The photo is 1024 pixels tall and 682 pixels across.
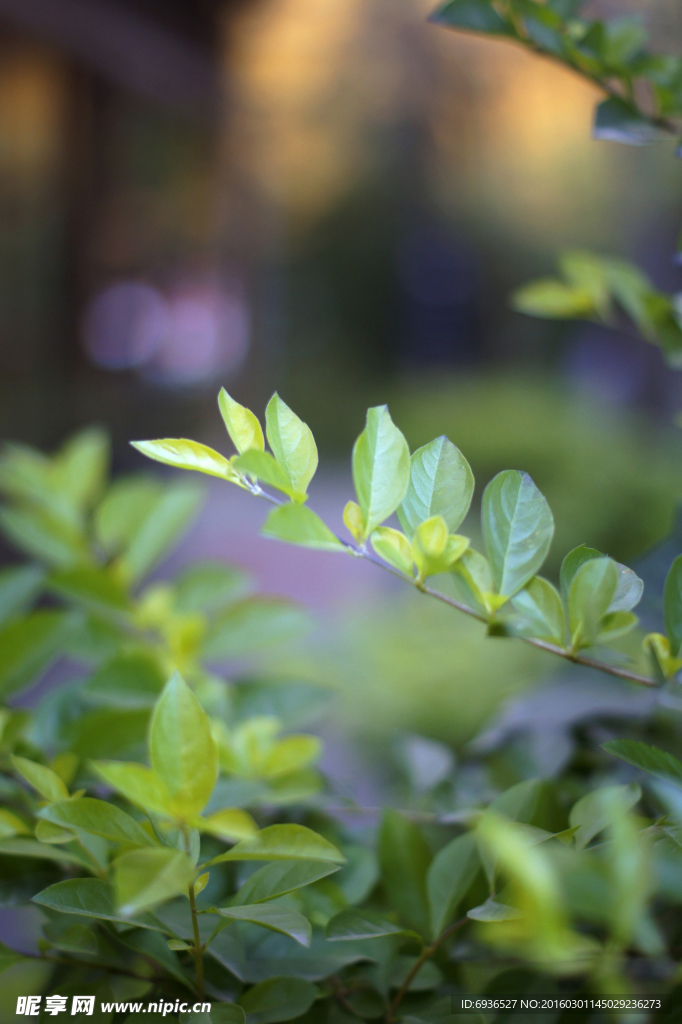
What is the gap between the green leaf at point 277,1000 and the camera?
0.70ft

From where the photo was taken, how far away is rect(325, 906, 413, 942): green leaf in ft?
0.67

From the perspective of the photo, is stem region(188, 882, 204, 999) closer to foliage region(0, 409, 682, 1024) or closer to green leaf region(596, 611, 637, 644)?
foliage region(0, 409, 682, 1024)

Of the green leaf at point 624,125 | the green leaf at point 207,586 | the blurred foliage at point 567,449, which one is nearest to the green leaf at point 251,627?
the green leaf at point 207,586

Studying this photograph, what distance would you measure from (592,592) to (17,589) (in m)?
0.31

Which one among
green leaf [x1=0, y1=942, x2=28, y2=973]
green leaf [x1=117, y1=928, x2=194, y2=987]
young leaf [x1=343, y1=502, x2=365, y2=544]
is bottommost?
green leaf [x1=0, y1=942, x2=28, y2=973]

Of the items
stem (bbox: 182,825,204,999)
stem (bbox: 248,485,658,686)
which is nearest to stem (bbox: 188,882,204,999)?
stem (bbox: 182,825,204,999)

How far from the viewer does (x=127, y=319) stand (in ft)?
9.66

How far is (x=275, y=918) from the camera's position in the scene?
19 centimetres

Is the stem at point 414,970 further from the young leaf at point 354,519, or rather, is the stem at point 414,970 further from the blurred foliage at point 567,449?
the blurred foliage at point 567,449

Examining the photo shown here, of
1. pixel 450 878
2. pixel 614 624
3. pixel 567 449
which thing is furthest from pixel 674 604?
pixel 567 449

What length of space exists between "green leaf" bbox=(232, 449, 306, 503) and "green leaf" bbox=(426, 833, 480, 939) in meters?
0.15

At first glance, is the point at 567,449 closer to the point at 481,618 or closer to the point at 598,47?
the point at 598,47

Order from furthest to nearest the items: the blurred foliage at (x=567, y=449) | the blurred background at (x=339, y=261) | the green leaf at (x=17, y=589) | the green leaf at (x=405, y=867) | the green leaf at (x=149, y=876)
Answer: the blurred foliage at (x=567, y=449)
the blurred background at (x=339, y=261)
the green leaf at (x=17, y=589)
the green leaf at (x=405, y=867)
the green leaf at (x=149, y=876)

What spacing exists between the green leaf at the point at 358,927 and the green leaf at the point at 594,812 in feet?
0.20
